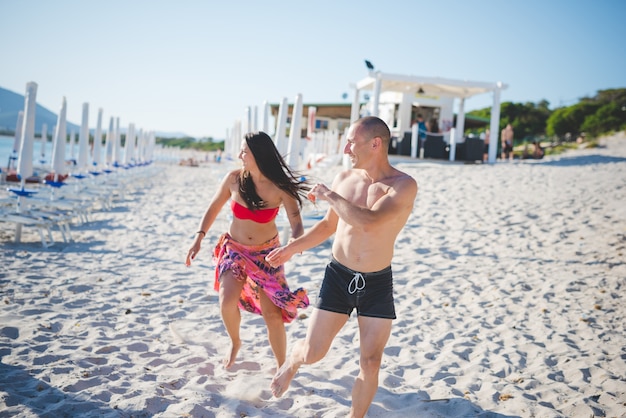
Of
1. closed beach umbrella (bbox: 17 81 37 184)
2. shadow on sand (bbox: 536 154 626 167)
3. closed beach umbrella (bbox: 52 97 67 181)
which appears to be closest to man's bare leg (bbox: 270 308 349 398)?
closed beach umbrella (bbox: 17 81 37 184)

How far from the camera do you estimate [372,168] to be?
2.86 m

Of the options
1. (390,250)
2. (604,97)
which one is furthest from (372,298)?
(604,97)

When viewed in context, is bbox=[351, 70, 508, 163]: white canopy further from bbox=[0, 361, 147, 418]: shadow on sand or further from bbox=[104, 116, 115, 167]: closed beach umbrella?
bbox=[0, 361, 147, 418]: shadow on sand

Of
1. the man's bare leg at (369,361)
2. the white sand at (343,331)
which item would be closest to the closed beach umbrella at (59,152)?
the white sand at (343,331)

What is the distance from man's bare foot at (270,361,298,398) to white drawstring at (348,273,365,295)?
63 cm

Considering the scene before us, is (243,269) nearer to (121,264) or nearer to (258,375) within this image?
(258,375)

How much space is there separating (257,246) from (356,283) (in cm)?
103

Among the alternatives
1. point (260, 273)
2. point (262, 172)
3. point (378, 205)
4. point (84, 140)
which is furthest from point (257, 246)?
point (84, 140)

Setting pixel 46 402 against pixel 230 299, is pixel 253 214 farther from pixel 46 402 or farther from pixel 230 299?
pixel 46 402

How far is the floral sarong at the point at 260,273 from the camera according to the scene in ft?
11.3

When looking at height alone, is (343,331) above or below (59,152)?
below

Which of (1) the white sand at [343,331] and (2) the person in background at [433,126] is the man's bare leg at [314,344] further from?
(2) the person in background at [433,126]

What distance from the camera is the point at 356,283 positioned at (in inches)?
110

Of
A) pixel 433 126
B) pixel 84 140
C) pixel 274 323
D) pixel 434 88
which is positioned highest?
pixel 434 88
